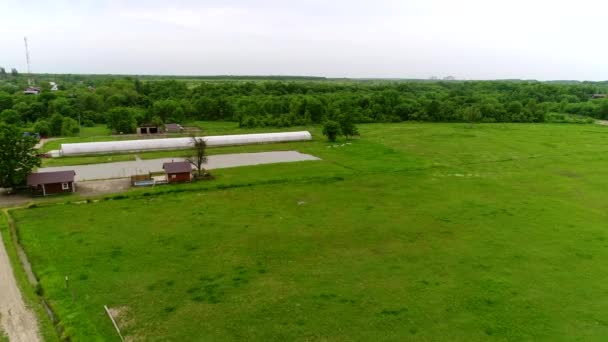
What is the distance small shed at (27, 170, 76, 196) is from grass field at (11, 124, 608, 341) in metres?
3.54

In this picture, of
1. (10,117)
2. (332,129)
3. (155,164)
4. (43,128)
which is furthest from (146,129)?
(332,129)

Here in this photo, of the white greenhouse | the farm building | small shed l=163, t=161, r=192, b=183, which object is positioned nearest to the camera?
small shed l=163, t=161, r=192, b=183

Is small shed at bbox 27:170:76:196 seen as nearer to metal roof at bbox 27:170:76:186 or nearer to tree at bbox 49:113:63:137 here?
metal roof at bbox 27:170:76:186

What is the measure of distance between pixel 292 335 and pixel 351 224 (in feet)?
34.5

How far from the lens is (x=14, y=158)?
28.0 meters

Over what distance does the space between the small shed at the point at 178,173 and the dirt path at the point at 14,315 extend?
49.7 feet

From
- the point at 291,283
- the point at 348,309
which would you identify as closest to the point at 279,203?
the point at 291,283

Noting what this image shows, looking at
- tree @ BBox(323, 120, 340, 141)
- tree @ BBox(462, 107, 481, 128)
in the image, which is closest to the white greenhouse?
tree @ BBox(323, 120, 340, 141)

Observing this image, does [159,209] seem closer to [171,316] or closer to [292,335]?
[171,316]

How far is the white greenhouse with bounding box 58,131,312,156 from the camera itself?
139 feet

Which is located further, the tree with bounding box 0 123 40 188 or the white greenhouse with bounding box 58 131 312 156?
the white greenhouse with bounding box 58 131 312 156

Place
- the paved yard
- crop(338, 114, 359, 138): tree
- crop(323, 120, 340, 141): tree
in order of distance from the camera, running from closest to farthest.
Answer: the paved yard
crop(323, 120, 340, 141): tree
crop(338, 114, 359, 138): tree

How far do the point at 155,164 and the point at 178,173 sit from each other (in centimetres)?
828

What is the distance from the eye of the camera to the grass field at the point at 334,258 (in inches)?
542
